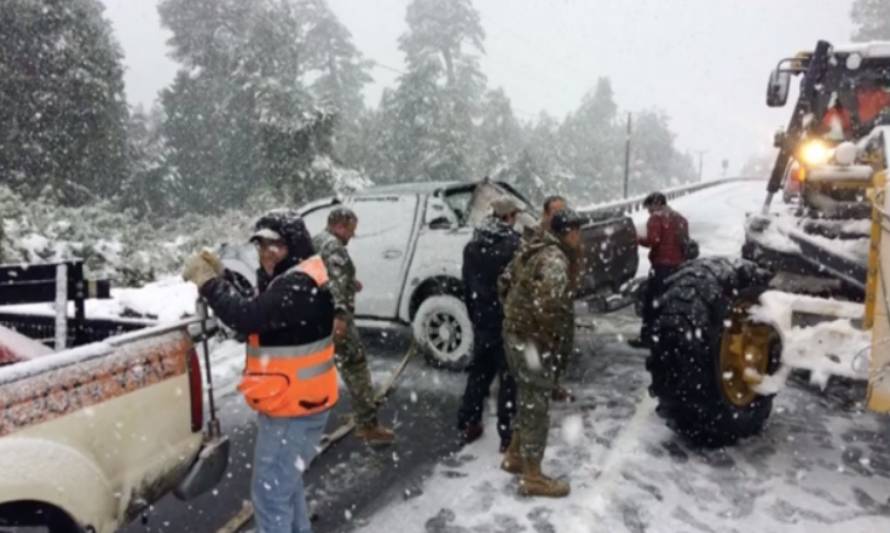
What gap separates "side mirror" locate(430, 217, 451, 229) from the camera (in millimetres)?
6723

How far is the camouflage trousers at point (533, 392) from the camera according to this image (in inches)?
168

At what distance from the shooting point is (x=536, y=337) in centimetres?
431

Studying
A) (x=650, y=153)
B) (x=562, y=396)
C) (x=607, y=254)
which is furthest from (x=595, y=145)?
(x=562, y=396)

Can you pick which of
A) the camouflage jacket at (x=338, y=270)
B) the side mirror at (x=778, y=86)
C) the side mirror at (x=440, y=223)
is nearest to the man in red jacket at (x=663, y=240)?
the side mirror at (x=778, y=86)

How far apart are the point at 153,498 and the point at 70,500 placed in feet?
1.75

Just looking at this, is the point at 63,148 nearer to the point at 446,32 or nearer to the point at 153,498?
the point at 153,498

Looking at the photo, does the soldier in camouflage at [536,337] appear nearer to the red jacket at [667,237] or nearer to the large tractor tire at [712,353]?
the large tractor tire at [712,353]

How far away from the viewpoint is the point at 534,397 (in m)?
4.30

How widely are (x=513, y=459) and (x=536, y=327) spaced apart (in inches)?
39.3

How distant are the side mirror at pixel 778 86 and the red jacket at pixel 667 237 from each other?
1.53m

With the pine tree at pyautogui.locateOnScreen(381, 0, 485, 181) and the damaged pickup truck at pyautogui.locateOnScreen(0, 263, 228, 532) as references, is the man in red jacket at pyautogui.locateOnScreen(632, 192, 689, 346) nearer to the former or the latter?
the damaged pickup truck at pyautogui.locateOnScreen(0, 263, 228, 532)

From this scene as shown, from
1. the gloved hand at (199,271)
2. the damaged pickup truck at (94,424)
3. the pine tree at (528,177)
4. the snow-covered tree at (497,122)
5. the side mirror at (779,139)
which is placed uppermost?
the snow-covered tree at (497,122)

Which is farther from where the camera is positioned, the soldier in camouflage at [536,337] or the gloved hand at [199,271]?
the soldier in camouflage at [536,337]

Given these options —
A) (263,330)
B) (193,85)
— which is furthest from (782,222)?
(193,85)
